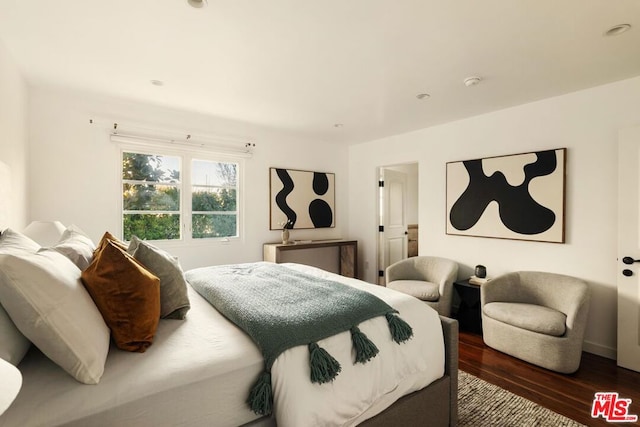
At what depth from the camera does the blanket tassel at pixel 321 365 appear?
1231 mm

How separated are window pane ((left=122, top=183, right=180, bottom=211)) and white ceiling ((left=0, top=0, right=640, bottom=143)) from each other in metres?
1.00

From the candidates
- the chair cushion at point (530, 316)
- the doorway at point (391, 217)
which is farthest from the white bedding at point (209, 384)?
the doorway at point (391, 217)

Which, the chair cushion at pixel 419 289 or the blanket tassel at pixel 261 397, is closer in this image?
the blanket tassel at pixel 261 397

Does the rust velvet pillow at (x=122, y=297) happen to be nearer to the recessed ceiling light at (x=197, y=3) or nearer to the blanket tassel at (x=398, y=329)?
the blanket tassel at (x=398, y=329)

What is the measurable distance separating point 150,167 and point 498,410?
399 cm

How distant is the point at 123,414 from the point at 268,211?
3.53 m

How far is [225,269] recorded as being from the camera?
254 centimetres

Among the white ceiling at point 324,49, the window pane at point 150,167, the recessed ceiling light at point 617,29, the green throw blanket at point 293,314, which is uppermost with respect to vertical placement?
the white ceiling at point 324,49

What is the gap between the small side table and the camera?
10.7 ft

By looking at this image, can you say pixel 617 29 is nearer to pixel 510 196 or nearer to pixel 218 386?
pixel 510 196

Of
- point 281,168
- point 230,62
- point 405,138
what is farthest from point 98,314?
point 405,138

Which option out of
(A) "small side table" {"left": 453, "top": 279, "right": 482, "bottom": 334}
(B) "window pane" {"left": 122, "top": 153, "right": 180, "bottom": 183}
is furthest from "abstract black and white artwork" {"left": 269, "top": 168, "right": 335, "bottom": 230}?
(A) "small side table" {"left": 453, "top": 279, "right": 482, "bottom": 334}

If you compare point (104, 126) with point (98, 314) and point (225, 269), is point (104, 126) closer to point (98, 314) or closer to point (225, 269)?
point (225, 269)

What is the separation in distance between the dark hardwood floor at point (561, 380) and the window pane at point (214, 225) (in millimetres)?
3074
